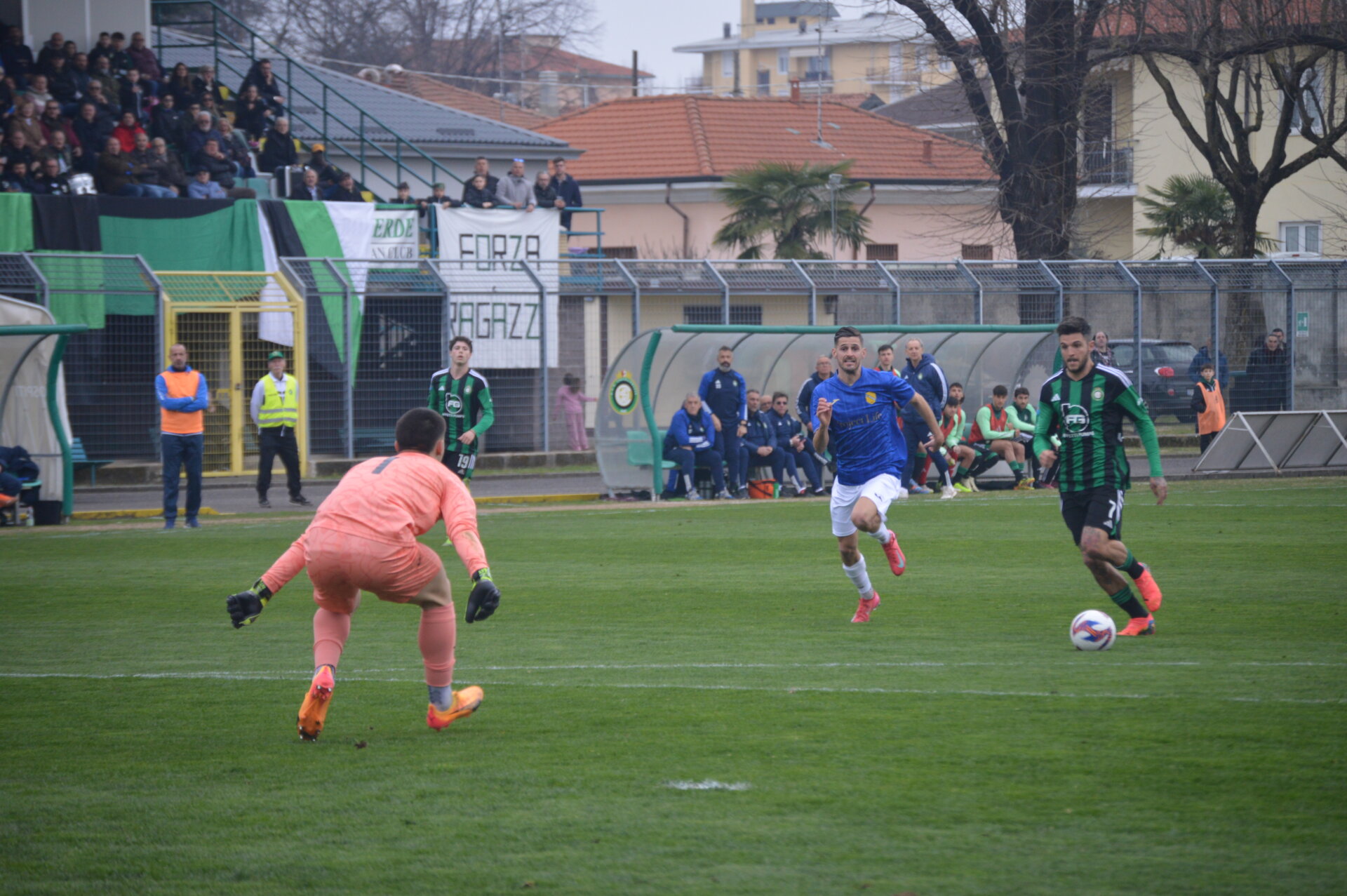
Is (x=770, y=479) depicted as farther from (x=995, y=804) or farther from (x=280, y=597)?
(x=995, y=804)

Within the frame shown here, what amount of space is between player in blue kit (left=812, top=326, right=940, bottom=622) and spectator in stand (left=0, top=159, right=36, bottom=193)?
17.4 metres

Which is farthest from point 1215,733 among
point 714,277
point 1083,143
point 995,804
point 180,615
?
point 1083,143

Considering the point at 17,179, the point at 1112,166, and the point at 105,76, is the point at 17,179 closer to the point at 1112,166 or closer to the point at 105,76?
the point at 105,76

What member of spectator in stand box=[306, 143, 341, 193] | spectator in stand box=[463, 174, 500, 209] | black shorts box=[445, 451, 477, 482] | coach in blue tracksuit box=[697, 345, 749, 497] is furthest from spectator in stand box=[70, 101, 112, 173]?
black shorts box=[445, 451, 477, 482]

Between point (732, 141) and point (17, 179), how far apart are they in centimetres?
2618

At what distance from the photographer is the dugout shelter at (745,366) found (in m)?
20.9

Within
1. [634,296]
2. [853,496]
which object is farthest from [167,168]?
[853,496]

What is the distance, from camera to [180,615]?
36.3ft

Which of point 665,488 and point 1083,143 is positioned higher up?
point 1083,143

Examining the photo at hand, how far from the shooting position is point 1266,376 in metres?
26.8

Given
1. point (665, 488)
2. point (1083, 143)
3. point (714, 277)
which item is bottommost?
point (665, 488)

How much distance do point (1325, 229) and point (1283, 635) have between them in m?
37.3

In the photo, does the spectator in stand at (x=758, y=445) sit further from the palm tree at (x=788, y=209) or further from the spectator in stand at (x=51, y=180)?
the palm tree at (x=788, y=209)

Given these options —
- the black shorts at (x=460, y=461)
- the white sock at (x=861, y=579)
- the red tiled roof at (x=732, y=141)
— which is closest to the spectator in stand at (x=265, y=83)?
the red tiled roof at (x=732, y=141)
